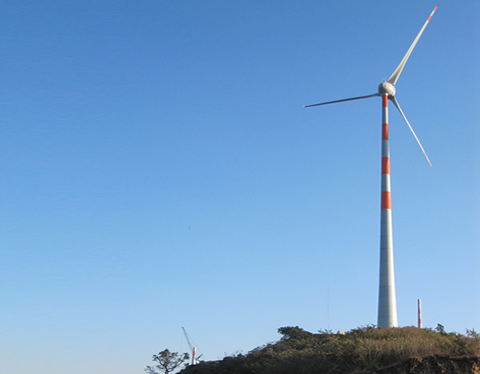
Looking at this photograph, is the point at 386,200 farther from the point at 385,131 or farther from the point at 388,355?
the point at 388,355

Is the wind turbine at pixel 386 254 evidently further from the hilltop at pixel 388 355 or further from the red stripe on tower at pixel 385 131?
the hilltop at pixel 388 355

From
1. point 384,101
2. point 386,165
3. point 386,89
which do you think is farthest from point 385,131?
point 386,89

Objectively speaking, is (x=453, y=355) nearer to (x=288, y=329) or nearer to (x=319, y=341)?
(x=319, y=341)

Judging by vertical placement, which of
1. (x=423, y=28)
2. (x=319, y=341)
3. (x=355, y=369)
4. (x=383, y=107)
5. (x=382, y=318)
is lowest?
(x=355, y=369)

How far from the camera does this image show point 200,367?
4906cm

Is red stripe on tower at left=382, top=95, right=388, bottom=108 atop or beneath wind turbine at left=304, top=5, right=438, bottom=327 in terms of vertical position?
atop

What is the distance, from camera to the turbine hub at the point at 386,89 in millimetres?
65256

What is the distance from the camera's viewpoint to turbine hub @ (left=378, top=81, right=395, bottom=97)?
65256 millimetres

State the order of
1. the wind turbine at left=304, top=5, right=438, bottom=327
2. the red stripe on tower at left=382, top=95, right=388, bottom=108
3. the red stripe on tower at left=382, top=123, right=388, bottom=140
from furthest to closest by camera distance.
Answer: the red stripe on tower at left=382, top=95, right=388, bottom=108, the red stripe on tower at left=382, top=123, right=388, bottom=140, the wind turbine at left=304, top=5, right=438, bottom=327

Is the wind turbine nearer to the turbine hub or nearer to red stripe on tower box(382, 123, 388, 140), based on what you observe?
red stripe on tower box(382, 123, 388, 140)

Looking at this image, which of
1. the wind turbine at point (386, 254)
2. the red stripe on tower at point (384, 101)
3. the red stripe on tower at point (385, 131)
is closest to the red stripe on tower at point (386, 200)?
the wind turbine at point (386, 254)

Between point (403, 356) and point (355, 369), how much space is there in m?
2.73

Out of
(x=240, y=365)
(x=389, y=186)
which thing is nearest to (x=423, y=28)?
(x=389, y=186)

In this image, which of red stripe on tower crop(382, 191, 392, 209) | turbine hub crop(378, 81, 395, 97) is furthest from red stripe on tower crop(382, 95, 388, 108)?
red stripe on tower crop(382, 191, 392, 209)
